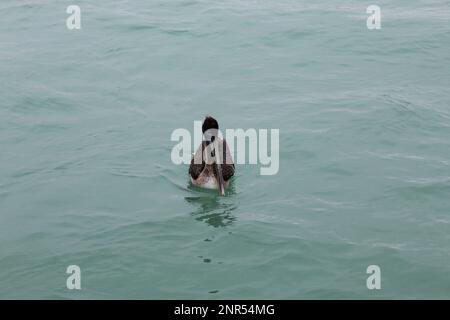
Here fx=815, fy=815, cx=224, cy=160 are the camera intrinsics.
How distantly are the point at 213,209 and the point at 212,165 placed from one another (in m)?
0.75

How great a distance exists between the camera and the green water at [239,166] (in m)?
11.3

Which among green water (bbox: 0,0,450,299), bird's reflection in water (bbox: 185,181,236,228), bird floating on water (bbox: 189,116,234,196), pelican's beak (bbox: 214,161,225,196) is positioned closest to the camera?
green water (bbox: 0,0,450,299)

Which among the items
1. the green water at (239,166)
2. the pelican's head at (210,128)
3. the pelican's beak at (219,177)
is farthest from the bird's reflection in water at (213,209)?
the pelican's head at (210,128)

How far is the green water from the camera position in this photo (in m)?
11.3

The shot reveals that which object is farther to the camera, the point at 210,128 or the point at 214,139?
the point at 214,139

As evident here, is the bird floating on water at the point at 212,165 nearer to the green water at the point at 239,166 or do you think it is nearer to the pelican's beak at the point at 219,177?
the pelican's beak at the point at 219,177

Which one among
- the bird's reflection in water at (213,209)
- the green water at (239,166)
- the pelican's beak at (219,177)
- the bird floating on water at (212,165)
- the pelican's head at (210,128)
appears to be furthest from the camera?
the pelican's beak at (219,177)

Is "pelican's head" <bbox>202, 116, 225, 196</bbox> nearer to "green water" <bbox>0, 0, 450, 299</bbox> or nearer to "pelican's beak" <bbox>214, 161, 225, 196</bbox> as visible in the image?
"pelican's beak" <bbox>214, 161, 225, 196</bbox>

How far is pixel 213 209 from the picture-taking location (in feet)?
42.9

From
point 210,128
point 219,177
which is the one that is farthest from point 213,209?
point 210,128

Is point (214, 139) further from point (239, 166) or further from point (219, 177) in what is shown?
point (239, 166)

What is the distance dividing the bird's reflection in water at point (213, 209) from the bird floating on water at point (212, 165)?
132mm

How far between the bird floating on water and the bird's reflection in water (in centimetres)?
13

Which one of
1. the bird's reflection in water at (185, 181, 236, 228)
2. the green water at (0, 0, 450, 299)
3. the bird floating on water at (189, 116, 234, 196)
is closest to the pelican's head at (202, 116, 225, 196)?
the bird floating on water at (189, 116, 234, 196)
